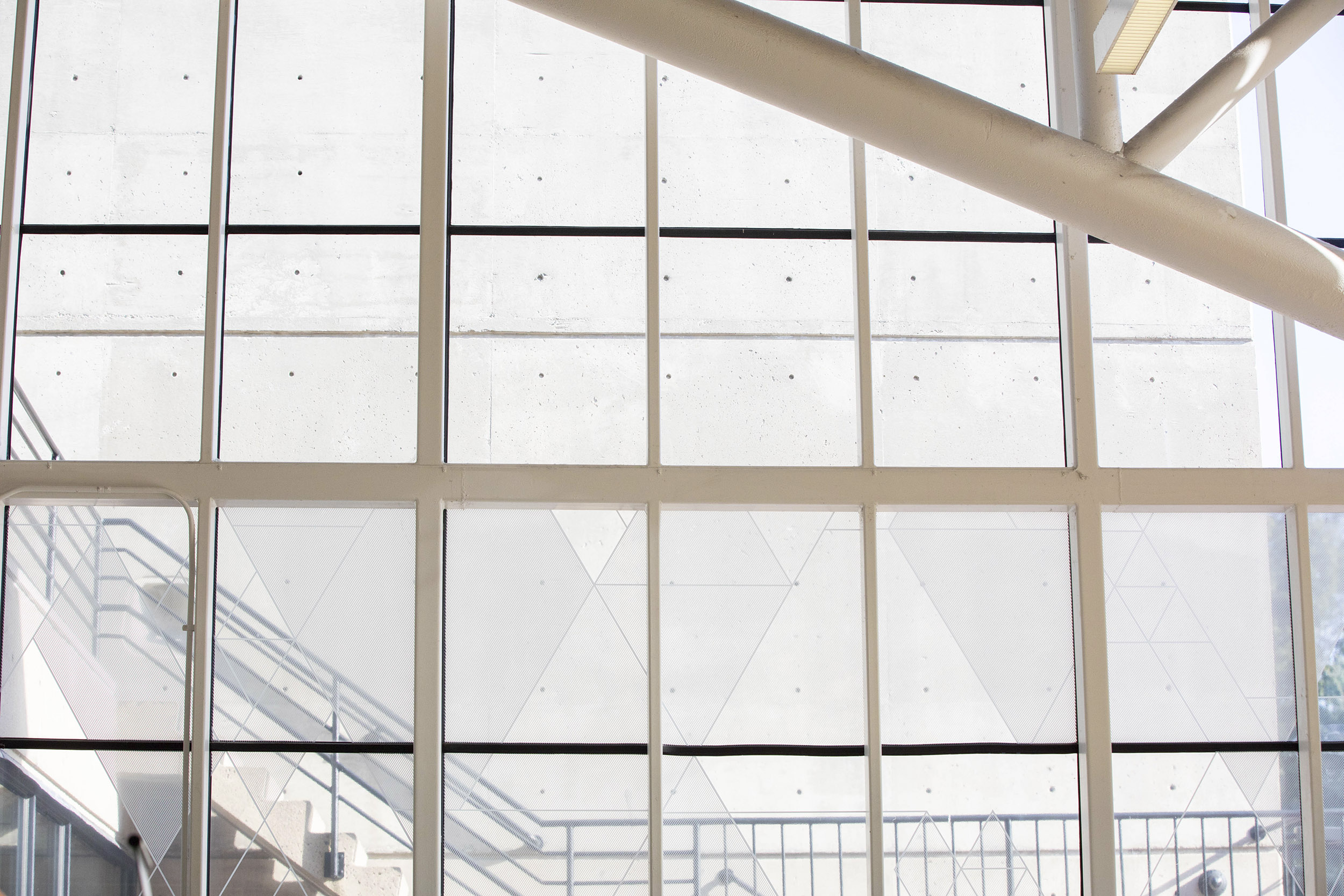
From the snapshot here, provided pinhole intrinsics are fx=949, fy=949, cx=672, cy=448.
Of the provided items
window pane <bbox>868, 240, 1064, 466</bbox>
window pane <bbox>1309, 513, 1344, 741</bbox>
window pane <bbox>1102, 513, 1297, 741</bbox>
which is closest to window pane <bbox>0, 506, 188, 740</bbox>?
window pane <bbox>868, 240, 1064, 466</bbox>

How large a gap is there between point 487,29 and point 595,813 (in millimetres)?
3690

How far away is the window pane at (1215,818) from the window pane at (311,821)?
10.6 ft

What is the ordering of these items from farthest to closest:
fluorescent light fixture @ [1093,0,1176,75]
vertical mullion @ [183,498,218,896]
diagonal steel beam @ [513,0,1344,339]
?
vertical mullion @ [183,498,218,896] → diagonal steel beam @ [513,0,1344,339] → fluorescent light fixture @ [1093,0,1176,75]

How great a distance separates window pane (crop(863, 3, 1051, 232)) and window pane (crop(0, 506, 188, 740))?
3.66 metres

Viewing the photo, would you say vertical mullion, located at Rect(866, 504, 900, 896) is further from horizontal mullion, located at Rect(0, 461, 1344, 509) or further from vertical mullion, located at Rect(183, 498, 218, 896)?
vertical mullion, located at Rect(183, 498, 218, 896)

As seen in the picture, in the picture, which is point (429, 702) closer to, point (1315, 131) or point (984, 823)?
point (984, 823)

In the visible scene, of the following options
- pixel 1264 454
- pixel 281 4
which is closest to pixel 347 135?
pixel 281 4

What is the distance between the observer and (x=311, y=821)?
163 inches

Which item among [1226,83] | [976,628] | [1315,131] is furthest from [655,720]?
[1315,131]

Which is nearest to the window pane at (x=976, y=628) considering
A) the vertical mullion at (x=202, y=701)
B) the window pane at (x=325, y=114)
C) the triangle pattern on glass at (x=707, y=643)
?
the triangle pattern on glass at (x=707, y=643)

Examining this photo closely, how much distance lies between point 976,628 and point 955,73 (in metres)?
2.68

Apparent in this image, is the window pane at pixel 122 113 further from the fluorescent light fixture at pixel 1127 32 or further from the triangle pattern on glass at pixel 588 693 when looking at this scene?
the fluorescent light fixture at pixel 1127 32

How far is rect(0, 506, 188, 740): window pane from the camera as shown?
4.18 m

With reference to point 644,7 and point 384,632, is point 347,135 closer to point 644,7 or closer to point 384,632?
point 644,7
